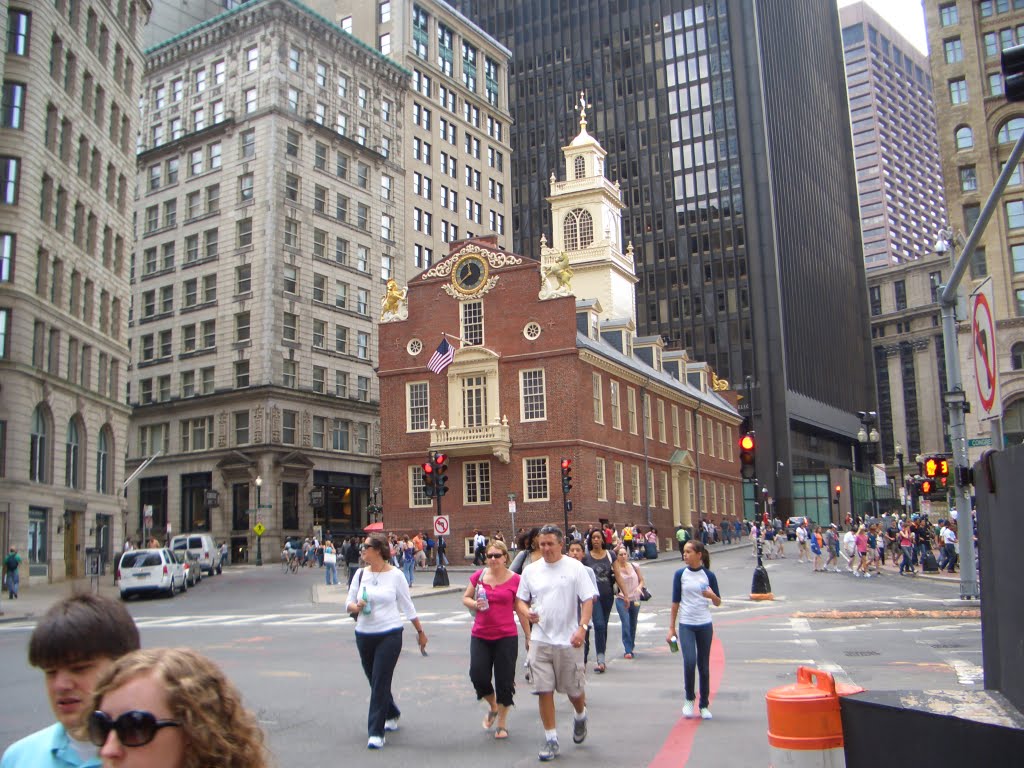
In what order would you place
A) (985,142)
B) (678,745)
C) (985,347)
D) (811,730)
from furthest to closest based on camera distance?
(985,142) < (678,745) < (985,347) < (811,730)

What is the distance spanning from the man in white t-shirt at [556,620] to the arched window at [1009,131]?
6287 cm

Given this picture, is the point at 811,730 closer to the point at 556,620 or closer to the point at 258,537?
the point at 556,620

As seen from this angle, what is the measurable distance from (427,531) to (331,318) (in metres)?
22.0

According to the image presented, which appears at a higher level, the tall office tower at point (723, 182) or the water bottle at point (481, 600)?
the tall office tower at point (723, 182)

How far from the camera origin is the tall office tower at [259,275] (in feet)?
203

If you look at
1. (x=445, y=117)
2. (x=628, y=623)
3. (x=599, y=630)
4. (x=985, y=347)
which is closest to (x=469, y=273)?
(x=445, y=117)

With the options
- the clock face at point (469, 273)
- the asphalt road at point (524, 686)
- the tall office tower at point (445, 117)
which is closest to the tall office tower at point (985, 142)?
the clock face at point (469, 273)

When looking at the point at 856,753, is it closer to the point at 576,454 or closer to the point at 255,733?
the point at 255,733

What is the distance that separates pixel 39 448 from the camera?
4006 cm

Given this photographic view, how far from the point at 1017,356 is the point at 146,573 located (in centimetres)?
5189

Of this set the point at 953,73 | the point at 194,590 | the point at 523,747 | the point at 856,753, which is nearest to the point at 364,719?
the point at 523,747

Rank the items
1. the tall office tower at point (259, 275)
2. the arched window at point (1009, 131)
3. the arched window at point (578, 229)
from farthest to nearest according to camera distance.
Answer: the arched window at point (578, 229)
the arched window at point (1009, 131)
the tall office tower at point (259, 275)

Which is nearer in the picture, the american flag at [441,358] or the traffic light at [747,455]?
the traffic light at [747,455]

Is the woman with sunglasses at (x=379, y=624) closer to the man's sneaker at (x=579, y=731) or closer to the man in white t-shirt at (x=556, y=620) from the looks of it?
the man in white t-shirt at (x=556, y=620)
